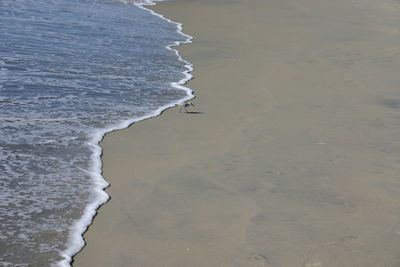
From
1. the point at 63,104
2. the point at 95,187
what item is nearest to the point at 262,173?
the point at 95,187

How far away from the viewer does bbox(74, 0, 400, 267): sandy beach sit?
13.9 ft

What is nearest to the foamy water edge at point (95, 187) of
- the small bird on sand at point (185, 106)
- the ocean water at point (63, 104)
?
the ocean water at point (63, 104)

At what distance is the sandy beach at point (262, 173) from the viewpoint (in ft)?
13.9

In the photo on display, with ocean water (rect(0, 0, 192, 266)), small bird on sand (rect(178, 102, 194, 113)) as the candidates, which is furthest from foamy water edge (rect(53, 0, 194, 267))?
small bird on sand (rect(178, 102, 194, 113))

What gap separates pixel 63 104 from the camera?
7.63m

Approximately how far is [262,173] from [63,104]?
3.02 m

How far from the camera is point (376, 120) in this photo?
7.46m

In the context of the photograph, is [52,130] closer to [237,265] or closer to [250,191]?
[250,191]

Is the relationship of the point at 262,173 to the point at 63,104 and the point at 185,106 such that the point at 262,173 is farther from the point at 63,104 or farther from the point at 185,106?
the point at 63,104

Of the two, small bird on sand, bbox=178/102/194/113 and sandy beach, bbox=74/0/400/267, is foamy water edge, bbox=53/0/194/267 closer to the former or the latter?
sandy beach, bbox=74/0/400/267

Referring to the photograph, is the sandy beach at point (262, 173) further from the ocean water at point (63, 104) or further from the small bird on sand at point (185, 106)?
the ocean water at point (63, 104)

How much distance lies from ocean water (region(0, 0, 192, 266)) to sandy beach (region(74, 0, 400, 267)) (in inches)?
8.8

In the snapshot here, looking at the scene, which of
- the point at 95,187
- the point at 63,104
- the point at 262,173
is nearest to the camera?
the point at 95,187

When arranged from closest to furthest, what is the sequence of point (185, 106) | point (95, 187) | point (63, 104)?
point (95, 187)
point (63, 104)
point (185, 106)
